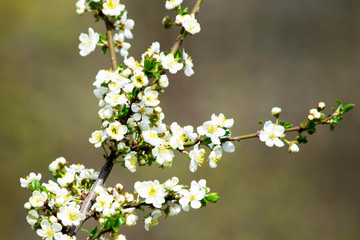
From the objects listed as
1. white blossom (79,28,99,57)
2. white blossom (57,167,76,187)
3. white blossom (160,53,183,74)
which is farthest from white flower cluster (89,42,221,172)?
white blossom (79,28,99,57)

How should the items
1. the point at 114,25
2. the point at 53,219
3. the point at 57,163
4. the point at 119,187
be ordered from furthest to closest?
the point at 114,25 → the point at 57,163 → the point at 119,187 → the point at 53,219

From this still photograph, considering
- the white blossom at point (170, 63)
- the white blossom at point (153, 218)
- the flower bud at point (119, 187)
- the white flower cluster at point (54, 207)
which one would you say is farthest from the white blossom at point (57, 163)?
the white blossom at point (170, 63)

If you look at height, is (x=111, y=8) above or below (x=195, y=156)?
above

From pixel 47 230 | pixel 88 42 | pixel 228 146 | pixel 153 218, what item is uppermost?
pixel 88 42

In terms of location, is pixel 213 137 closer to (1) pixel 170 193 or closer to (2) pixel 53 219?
(1) pixel 170 193

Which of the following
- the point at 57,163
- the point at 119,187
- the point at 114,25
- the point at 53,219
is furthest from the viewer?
the point at 114,25

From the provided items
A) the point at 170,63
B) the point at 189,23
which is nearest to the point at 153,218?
the point at 170,63

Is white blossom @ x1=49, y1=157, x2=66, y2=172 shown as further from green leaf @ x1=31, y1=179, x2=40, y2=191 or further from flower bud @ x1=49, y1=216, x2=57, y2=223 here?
flower bud @ x1=49, y1=216, x2=57, y2=223

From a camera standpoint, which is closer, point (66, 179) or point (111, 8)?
point (66, 179)

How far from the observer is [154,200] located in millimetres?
1020

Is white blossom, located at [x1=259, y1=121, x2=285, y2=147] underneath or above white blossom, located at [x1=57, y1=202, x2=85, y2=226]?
above

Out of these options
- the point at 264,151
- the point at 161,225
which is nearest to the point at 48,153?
the point at 161,225

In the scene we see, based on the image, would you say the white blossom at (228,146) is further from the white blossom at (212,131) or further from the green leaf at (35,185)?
the green leaf at (35,185)

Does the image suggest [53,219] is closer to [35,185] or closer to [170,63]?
[35,185]
